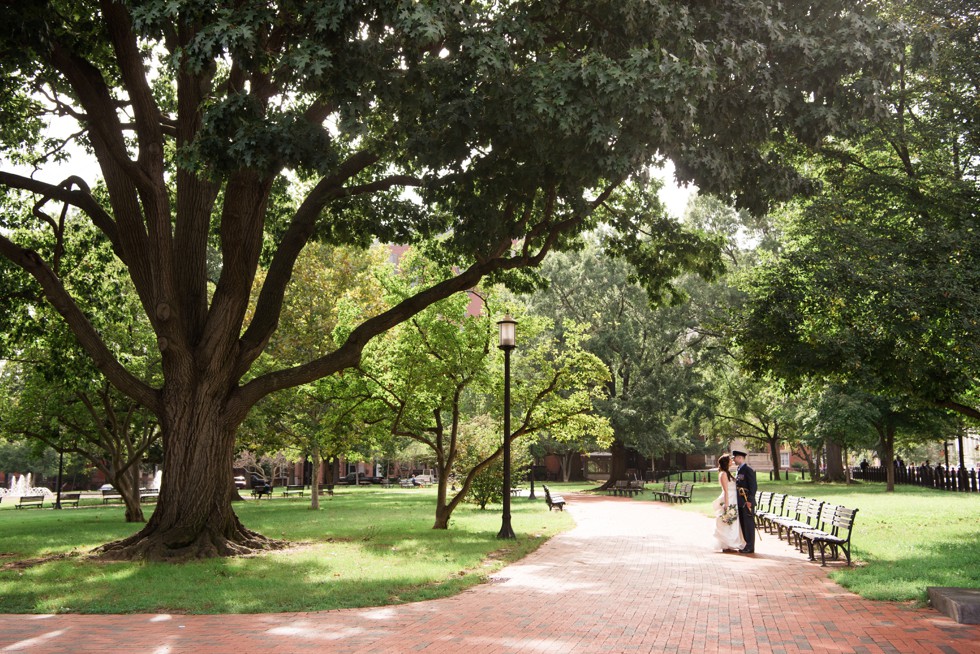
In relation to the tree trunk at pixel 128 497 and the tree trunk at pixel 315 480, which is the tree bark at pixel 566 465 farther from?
the tree trunk at pixel 128 497

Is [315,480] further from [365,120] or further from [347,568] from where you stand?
[365,120]

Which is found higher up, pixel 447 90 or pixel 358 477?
Answer: pixel 447 90

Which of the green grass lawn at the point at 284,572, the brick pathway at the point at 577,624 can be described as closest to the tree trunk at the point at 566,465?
the green grass lawn at the point at 284,572

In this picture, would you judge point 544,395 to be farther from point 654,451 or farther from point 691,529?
point 654,451

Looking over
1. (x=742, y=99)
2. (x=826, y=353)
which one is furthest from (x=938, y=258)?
(x=742, y=99)

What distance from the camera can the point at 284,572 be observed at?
11.4 meters

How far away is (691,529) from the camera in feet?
58.5

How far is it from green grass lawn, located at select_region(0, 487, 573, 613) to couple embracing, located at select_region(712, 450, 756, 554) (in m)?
3.49

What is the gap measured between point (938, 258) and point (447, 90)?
832 cm

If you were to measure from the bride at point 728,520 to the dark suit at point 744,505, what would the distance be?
0.09m

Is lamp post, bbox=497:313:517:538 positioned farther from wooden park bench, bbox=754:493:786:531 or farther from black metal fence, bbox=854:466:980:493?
black metal fence, bbox=854:466:980:493

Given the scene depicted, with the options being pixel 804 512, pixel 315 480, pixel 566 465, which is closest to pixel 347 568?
pixel 804 512

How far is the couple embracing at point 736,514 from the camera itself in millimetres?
13211

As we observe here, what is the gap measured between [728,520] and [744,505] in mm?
385
